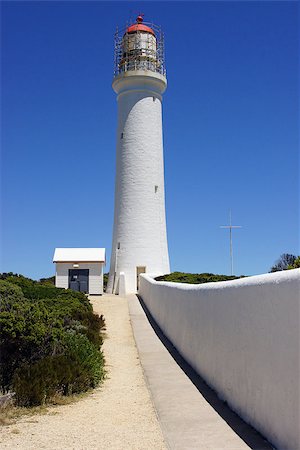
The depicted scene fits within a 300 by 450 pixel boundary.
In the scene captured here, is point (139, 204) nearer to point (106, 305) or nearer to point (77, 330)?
point (106, 305)

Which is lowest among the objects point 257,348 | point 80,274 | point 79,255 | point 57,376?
point 57,376

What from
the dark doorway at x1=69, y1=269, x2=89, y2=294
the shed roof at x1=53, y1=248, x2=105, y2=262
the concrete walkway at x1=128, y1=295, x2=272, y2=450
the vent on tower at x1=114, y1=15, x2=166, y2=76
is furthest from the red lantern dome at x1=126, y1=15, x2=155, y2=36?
the concrete walkway at x1=128, y1=295, x2=272, y2=450

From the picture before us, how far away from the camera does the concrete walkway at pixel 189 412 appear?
239 inches

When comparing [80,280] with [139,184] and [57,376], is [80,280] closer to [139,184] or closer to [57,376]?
[139,184]

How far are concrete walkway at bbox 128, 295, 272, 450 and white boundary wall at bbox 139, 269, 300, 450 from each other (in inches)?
6.5

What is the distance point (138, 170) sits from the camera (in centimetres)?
3216

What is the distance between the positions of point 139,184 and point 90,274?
6.00 meters

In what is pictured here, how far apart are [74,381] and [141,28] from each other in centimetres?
2973

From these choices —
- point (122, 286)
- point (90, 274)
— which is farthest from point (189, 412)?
point (90, 274)

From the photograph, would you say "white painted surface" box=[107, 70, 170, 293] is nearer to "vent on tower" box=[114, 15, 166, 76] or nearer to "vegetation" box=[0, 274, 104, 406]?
"vent on tower" box=[114, 15, 166, 76]

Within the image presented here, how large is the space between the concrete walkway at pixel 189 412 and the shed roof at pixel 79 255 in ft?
64.4

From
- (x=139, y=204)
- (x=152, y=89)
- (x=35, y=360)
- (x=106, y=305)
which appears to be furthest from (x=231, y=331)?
(x=152, y=89)

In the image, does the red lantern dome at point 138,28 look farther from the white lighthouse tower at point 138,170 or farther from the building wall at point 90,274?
the building wall at point 90,274

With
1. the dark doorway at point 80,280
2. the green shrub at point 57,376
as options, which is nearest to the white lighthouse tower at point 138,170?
the dark doorway at point 80,280
